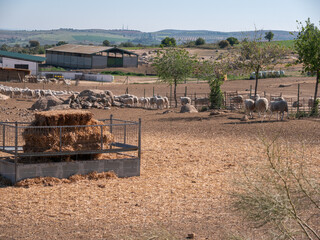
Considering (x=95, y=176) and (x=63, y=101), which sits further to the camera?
(x=63, y=101)

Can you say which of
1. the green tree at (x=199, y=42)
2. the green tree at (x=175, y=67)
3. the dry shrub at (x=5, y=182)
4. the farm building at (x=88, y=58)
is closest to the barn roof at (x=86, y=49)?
the farm building at (x=88, y=58)

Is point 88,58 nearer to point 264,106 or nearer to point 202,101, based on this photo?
point 202,101

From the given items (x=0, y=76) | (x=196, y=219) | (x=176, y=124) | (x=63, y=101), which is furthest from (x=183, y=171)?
(x=0, y=76)

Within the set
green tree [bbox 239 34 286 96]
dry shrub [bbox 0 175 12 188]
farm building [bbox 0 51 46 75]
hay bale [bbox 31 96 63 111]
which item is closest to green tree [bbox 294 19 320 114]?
green tree [bbox 239 34 286 96]

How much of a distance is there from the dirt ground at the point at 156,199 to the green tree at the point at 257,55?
11597 mm

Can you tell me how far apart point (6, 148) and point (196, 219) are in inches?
296

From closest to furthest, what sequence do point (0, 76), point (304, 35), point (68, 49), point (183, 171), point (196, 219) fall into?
point (196, 219) < point (183, 171) < point (304, 35) < point (0, 76) < point (68, 49)

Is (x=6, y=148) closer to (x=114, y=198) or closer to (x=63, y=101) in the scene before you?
(x=114, y=198)

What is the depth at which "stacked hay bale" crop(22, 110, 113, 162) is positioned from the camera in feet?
48.4

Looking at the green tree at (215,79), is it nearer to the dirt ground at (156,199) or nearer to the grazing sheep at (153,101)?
the grazing sheep at (153,101)

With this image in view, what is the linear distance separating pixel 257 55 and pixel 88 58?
60764 mm

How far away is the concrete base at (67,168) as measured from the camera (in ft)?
46.6

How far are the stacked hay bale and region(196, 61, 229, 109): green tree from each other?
1935cm

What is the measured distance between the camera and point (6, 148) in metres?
15.9
